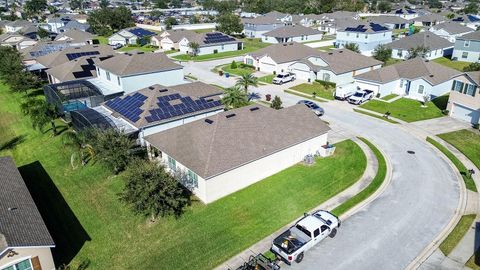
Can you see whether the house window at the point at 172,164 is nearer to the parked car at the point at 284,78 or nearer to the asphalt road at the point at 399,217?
the asphalt road at the point at 399,217

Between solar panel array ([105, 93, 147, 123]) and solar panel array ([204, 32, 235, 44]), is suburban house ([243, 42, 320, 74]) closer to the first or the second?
solar panel array ([204, 32, 235, 44])

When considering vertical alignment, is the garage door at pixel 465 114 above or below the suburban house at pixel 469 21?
below

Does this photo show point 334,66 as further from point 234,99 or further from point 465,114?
point 234,99

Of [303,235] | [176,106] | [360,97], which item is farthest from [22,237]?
[360,97]

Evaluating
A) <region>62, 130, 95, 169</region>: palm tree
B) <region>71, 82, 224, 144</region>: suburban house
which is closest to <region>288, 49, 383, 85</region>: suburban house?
<region>71, 82, 224, 144</region>: suburban house

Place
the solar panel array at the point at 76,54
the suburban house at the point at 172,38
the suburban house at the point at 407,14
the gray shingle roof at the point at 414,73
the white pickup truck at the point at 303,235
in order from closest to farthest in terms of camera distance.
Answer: the white pickup truck at the point at 303,235
the gray shingle roof at the point at 414,73
the solar panel array at the point at 76,54
the suburban house at the point at 172,38
the suburban house at the point at 407,14

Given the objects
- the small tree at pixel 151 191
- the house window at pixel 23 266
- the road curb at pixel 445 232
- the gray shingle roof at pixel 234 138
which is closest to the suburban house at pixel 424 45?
the road curb at pixel 445 232

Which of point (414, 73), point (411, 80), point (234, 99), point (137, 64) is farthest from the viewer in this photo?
point (414, 73)
